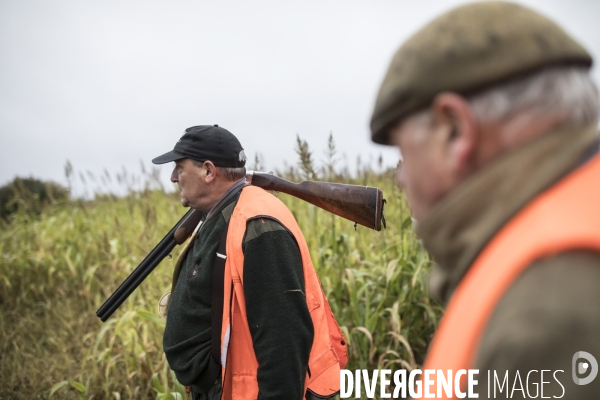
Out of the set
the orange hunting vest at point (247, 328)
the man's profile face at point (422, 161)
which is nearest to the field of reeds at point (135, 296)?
the orange hunting vest at point (247, 328)

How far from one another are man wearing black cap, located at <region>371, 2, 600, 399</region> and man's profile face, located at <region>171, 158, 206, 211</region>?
194cm

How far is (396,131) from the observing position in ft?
3.24

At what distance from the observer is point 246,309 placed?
242 centimetres

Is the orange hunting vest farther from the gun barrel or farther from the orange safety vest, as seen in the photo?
the orange safety vest

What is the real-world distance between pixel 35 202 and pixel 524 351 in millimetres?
9374

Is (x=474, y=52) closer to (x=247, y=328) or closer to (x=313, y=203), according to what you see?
(x=247, y=328)

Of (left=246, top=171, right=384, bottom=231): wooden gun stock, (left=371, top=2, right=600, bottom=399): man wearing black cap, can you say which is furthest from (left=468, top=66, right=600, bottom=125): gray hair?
(left=246, top=171, right=384, bottom=231): wooden gun stock

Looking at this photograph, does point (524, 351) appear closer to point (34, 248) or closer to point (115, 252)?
point (115, 252)

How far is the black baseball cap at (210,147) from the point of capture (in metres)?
2.84

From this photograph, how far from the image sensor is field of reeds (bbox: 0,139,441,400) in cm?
384

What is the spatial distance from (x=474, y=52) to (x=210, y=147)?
2.14m

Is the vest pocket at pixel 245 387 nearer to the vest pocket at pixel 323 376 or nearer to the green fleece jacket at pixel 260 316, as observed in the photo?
the green fleece jacket at pixel 260 316

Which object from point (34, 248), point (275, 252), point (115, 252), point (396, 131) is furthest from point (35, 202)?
point (396, 131)

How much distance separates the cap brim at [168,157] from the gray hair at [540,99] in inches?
88.1
